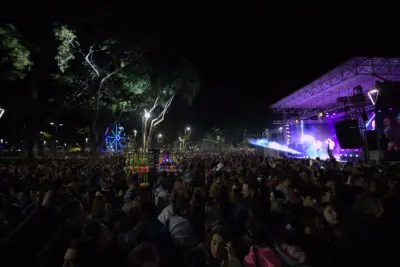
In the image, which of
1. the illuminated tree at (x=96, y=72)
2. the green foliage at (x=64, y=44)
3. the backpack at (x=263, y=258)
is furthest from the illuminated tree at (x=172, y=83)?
the backpack at (x=263, y=258)

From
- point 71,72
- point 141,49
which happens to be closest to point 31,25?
point 71,72

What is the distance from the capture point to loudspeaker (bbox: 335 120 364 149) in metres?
15.2

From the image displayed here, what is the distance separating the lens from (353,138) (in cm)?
1532

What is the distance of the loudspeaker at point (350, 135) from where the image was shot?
49.9ft

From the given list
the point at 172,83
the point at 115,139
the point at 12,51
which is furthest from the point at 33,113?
the point at 172,83

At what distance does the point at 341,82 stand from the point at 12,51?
61.9 ft

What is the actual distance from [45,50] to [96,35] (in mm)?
3639

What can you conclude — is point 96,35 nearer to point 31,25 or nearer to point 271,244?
point 31,25

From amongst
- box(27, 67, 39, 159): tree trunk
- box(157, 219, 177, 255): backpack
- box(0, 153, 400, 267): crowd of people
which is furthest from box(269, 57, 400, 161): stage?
box(27, 67, 39, 159): tree trunk

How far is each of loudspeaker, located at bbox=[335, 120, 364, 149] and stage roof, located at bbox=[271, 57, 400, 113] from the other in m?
3.44

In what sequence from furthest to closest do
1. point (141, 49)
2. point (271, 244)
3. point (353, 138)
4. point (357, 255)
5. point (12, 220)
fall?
point (141, 49) → point (353, 138) → point (12, 220) → point (357, 255) → point (271, 244)

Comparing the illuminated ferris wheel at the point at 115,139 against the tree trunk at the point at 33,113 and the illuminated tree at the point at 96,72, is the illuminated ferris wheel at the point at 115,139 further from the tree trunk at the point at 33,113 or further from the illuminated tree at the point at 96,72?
the tree trunk at the point at 33,113

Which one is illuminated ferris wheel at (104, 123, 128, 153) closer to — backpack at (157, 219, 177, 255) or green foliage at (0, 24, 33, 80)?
green foliage at (0, 24, 33, 80)

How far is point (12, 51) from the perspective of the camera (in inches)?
647
